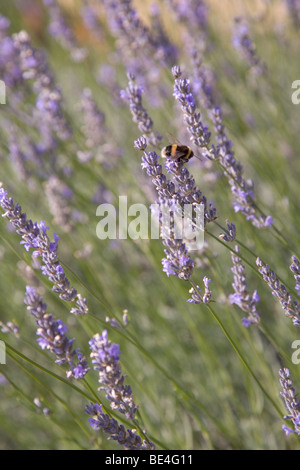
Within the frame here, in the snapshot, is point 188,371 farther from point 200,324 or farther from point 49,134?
point 49,134

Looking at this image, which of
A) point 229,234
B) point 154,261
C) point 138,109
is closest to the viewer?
point 229,234

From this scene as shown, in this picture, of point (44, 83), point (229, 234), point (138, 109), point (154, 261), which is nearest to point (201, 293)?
point (229, 234)

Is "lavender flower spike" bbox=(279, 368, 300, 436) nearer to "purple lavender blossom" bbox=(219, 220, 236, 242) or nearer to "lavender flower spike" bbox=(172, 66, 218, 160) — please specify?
"purple lavender blossom" bbox=(219, 220, 236, 242)

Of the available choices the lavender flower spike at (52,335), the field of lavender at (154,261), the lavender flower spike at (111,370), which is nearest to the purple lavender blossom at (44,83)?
the field of lavender at (154,261)

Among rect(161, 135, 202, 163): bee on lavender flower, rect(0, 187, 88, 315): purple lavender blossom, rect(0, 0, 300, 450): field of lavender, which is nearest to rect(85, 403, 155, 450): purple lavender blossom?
rect(0, 0, 300, 450): field of lavender

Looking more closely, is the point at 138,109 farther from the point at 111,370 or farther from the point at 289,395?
the point at 289,395

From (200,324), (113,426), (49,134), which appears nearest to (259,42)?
(49,134)
